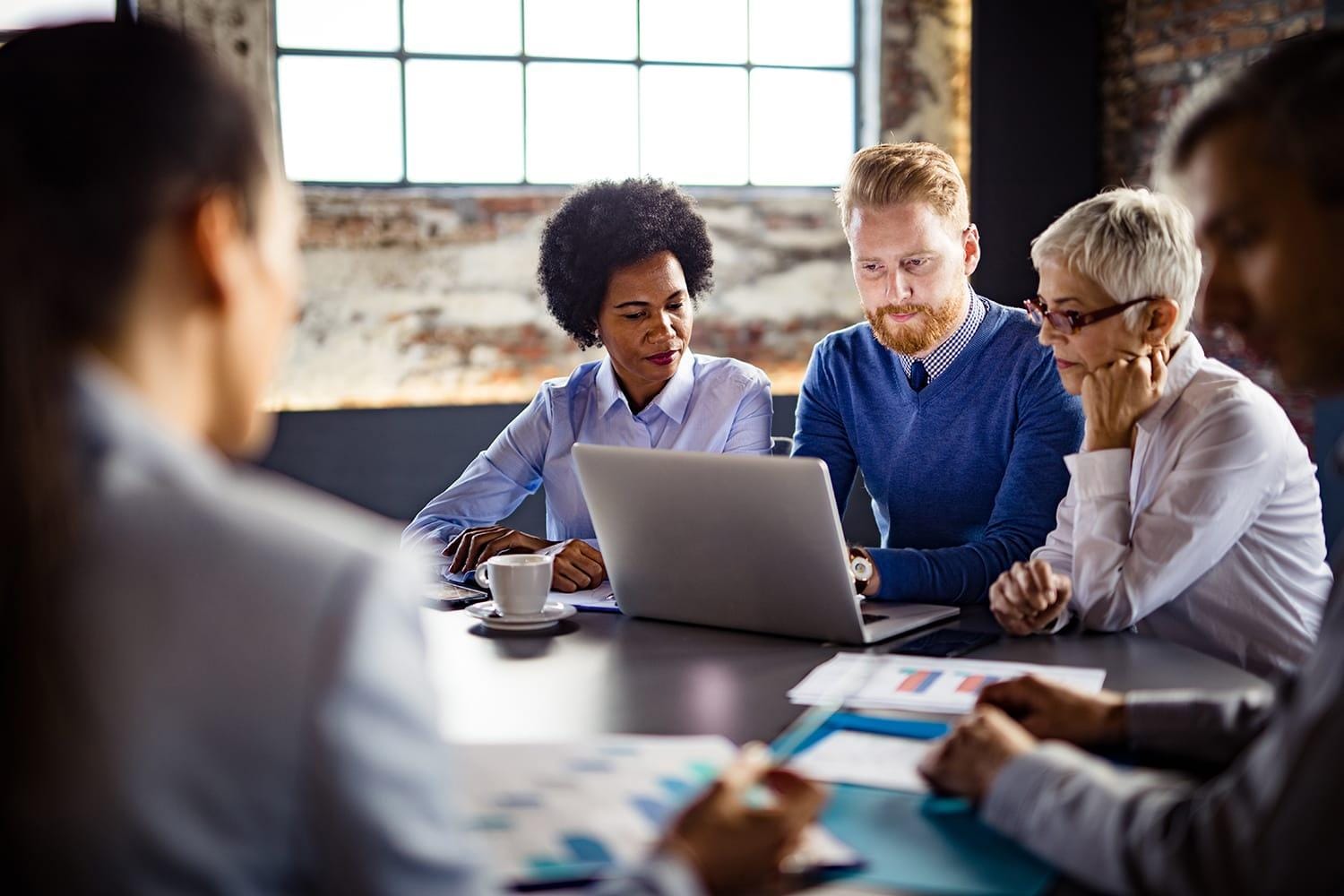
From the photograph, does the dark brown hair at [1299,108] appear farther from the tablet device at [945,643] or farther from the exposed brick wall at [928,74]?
the exposed brick wall at [928,74]

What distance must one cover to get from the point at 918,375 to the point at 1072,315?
0.57 metres

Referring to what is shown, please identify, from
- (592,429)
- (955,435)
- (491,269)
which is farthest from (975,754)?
(491,269)

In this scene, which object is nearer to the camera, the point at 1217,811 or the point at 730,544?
the point at 1217,811

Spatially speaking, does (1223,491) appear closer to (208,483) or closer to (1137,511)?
(1137,511)

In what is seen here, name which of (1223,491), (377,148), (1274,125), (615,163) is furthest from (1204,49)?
(1274,125)

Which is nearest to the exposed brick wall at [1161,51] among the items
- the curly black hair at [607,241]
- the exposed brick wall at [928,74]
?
the exposed brick wall at [928,74]

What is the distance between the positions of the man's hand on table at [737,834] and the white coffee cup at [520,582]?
906 mm

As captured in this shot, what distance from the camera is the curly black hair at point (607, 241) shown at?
285cm

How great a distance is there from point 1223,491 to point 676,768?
102 cm

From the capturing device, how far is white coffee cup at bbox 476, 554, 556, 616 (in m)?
1.80

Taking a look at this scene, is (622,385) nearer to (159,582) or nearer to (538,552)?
(538,552)

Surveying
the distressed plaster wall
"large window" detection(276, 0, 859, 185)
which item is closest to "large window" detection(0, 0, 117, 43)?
the distressed plaster wall

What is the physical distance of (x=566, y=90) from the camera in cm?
446

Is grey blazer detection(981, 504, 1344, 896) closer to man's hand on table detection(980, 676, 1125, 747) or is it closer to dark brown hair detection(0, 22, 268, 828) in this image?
man's hand on table detection(980, 676, 1125, 747)
